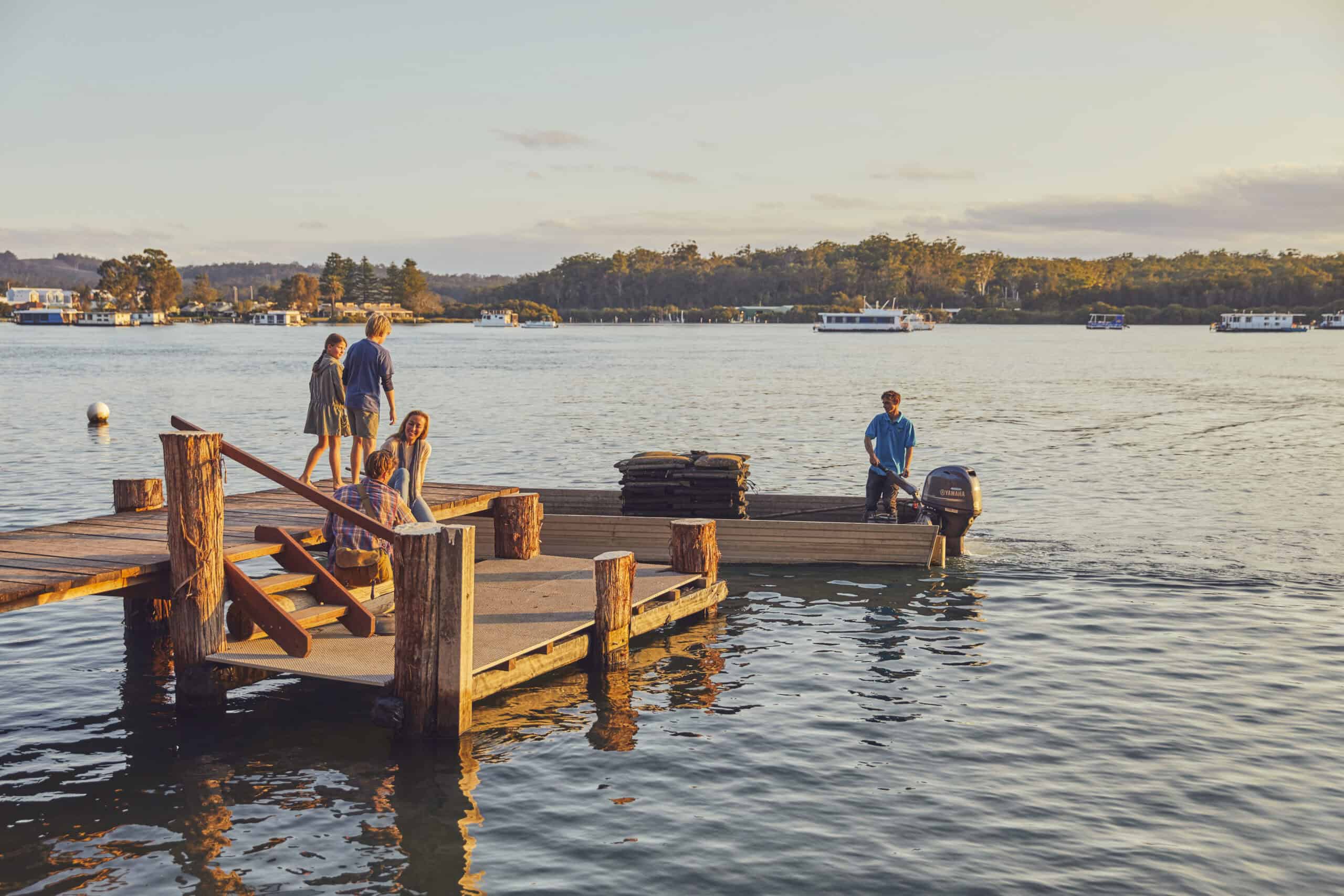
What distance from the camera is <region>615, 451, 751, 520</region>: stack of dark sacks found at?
55.9ft

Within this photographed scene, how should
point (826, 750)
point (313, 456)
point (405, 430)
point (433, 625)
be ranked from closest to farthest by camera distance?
point (433, 625) < point (826, 750) < point (405, 430) < point (313, 456)

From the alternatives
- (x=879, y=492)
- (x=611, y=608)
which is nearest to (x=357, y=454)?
(x=611, y=608)

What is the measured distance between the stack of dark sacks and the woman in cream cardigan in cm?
464

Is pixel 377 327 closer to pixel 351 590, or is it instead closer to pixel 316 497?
pixel 316 497

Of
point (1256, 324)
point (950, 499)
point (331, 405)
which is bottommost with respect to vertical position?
point (950, 499)

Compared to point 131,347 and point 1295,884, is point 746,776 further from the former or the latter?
point 131,347

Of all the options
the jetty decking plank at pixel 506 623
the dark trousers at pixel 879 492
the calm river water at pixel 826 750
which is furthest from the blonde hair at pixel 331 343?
the dark trousers at pixel 879 492

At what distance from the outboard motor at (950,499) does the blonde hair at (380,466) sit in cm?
838

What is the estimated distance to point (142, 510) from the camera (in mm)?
14195

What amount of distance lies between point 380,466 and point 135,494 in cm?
434

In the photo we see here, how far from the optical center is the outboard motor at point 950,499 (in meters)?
17.1

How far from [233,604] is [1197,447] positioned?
104 ft

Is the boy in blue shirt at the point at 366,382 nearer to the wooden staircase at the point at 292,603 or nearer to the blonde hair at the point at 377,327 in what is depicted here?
the blonde hair at the point at 377,327

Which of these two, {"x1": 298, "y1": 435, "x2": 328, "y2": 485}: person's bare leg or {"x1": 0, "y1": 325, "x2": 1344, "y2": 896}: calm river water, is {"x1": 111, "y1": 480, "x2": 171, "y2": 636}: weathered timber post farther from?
{"x1": 298, "y1": 435, "x2": 328, "y2": 485}: person's bare leg
